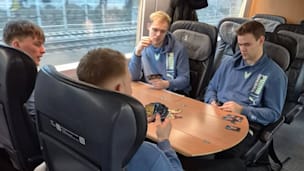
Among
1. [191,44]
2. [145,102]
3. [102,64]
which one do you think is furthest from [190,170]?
[191,44]

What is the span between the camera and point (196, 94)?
2.57 metres

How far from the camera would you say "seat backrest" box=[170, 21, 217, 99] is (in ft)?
8.12

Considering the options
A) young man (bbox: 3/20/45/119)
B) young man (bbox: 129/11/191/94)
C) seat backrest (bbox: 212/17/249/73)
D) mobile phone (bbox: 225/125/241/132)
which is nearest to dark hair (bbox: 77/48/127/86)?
young man (bbox: 3/20/45/119)

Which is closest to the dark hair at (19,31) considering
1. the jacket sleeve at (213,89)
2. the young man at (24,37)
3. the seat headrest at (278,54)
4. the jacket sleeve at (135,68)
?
the young man at (24,37)

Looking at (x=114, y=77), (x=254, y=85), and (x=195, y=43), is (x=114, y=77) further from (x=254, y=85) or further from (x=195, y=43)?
(x=195, y=43)

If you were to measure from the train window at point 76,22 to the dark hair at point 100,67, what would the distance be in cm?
160

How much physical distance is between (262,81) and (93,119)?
1.51m

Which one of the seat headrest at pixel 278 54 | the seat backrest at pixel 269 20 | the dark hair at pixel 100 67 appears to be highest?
the dark hair at pixel 100 67

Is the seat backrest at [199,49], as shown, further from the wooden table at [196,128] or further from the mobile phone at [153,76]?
the wooden table at [196,128]

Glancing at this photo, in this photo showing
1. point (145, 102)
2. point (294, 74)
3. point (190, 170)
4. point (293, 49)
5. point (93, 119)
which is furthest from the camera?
point (294, 74)

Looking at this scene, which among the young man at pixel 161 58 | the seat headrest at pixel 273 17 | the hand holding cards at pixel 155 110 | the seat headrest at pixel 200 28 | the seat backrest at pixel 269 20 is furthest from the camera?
the seat headrest at pixel 273 17

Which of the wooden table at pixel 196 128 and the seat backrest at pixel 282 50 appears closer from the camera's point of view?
the wooden table at pixel 196 128

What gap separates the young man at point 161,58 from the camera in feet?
7.62

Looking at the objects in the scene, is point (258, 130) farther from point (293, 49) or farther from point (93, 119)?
point (93, 119)
